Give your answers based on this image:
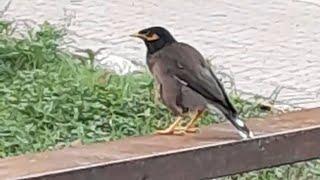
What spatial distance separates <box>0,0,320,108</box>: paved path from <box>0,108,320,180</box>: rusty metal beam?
10.9 ft

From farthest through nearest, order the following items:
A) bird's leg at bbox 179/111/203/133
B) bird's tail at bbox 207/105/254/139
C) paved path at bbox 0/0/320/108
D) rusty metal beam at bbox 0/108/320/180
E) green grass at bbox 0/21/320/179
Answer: paved path at bbox 0/0/320/108 → green grass at bbox 0/21/320/179 → bird's leg at bbox 179/111/203/133 → bird's tail at bbox 207/105/254/139 → rusty metal beam at bbox 0/108/320/180

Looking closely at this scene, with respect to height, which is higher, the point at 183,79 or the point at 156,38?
the point at 156,38

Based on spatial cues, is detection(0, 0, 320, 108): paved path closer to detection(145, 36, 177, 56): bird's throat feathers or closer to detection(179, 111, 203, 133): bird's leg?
detection(145, 36, 177, 56): bird's throat feathers

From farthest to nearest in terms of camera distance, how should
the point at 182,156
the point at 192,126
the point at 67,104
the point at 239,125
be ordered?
the point at 67,104 < the point at 192,126 < the point at 239,125 < the point at 182,156

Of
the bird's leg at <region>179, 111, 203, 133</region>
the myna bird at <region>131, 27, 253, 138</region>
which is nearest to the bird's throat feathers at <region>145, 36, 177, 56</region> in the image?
the myna bird at <region>131, 27, 253, 138</region>

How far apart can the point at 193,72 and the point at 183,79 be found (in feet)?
0.24

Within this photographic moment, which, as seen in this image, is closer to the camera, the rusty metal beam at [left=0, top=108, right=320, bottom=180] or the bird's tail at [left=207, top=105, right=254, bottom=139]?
the rusty metal beam at [left=0, top=108, right=320, bottom=180]

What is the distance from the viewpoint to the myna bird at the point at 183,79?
4.24m

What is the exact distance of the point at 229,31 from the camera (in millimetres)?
8703

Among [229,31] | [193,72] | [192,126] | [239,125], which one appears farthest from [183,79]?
[229,31]

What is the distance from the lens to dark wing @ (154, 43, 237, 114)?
4.22m

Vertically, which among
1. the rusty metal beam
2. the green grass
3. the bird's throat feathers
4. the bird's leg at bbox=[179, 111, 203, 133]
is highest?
the bird's throat feathers

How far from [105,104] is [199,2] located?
341 cm

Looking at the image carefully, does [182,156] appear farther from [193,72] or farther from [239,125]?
[193,72]
